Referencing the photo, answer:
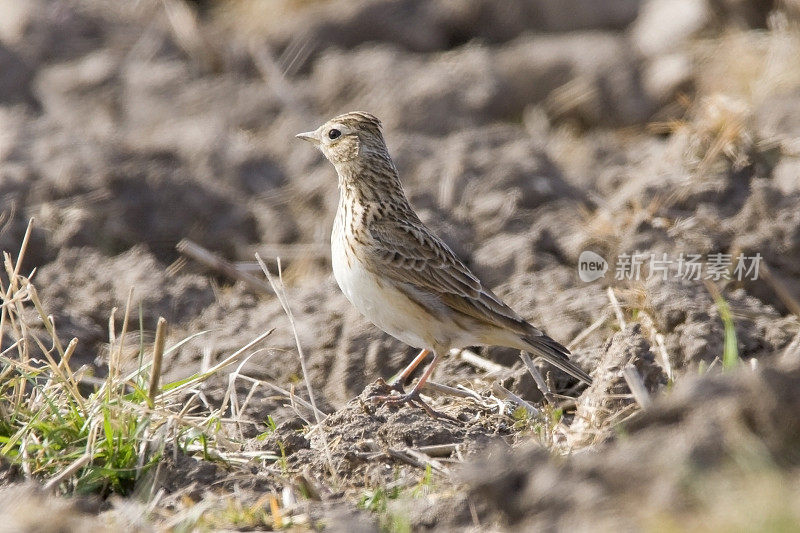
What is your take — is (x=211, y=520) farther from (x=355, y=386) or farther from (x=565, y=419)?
(x=355, y=386)

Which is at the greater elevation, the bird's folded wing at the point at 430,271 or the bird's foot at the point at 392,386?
the bird's folded wing at the point at 430,271

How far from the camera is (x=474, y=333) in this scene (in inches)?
253

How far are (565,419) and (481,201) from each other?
3.42 metres

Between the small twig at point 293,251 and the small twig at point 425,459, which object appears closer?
the small twig at point 425,459

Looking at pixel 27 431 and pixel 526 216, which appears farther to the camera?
pixel 526 216

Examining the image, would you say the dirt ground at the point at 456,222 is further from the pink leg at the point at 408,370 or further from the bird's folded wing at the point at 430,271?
the bird's folded wing at the point at 430,271

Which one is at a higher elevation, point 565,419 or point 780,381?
point 780,381

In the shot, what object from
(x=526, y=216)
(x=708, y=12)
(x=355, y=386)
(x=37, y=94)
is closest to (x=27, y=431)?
(x=355, y=386)

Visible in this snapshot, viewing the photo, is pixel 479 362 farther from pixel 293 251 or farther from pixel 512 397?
pixel 293 251

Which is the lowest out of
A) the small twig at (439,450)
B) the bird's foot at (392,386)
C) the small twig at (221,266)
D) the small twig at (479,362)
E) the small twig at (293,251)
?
the small twig at (293,251)

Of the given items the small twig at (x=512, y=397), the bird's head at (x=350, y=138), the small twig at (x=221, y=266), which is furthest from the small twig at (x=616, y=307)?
the small twig at (x=221, y=266)

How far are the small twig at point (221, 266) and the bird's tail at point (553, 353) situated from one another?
2625 mm

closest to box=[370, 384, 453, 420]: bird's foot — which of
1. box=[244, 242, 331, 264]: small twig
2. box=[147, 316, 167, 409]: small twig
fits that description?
box=[147, 316, 167, 409]: small twig

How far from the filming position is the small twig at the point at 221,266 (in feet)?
27.2
